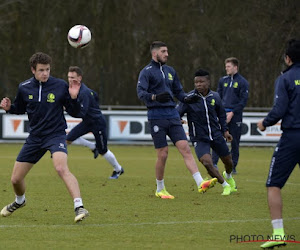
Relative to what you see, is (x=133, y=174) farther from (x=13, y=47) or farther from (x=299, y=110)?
(x=13, y=47)

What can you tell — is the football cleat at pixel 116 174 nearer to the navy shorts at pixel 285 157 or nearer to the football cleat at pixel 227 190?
the football cleat at pixel 227 190

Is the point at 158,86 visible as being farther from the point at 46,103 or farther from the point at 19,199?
the point at 19,199

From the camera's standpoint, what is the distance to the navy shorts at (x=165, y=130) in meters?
12.4

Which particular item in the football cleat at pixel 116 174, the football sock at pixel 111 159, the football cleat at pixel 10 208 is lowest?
the football cleat at pixel 116 174

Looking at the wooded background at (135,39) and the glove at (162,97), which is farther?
the wooded background at (135,39)

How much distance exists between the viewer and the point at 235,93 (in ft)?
54.6

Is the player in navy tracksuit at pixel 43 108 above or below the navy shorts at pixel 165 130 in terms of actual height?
above

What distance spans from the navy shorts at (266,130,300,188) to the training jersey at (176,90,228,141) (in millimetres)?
4603

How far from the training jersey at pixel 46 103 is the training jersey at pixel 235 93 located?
718 centimetres

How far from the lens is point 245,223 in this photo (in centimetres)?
973

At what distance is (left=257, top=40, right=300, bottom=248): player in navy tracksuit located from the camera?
7.99m

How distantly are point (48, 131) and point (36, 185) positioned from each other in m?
4.65

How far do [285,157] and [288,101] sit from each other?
549 mm

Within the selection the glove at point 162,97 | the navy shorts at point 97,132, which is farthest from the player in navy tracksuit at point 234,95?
the glove at point 162,97
